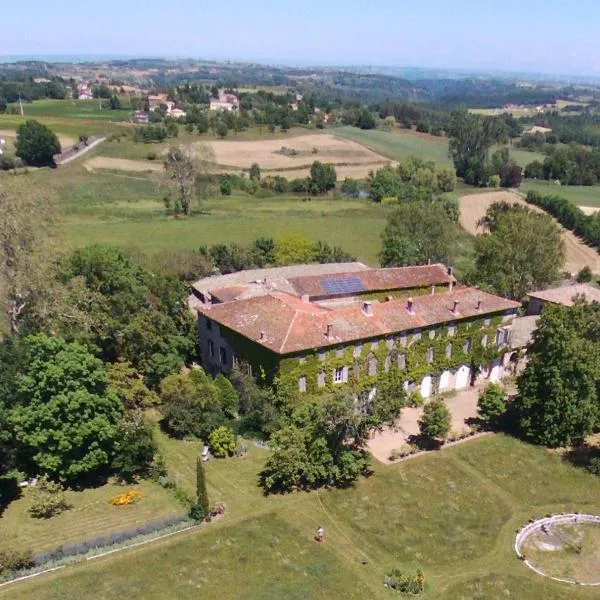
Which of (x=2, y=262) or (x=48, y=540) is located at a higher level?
(x=2, y=262)

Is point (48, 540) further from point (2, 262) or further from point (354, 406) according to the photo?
point (2, 262)

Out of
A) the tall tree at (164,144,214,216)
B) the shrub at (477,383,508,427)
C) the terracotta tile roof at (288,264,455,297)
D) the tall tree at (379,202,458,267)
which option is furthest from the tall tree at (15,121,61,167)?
the shrub at (477,383,508,427)

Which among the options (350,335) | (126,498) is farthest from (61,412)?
(350,335)

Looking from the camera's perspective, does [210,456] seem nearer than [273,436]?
No

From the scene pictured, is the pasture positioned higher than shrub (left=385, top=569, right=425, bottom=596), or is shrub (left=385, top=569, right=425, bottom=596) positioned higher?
the pasture

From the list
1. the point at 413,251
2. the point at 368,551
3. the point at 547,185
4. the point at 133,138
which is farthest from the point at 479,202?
the point at 368,551

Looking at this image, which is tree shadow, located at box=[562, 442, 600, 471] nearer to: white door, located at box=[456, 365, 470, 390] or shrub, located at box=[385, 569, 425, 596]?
white door, located at box=[456, 365, 470, 390]
